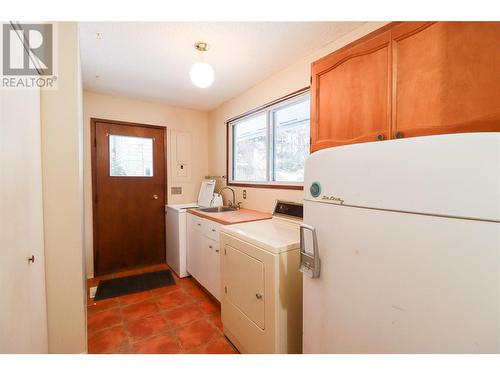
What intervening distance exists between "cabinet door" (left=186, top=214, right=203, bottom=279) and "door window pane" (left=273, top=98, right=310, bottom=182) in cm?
110

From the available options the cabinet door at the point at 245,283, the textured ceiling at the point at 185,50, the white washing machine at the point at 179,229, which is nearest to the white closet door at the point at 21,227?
the textured ceiling at the point at 185,50

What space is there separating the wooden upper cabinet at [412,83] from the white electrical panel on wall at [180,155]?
250cm

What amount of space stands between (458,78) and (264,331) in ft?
5.30

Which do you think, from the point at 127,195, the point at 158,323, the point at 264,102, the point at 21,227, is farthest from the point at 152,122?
the point at 158,323

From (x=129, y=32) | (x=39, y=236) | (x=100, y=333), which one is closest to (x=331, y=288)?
(x=39, y=236)

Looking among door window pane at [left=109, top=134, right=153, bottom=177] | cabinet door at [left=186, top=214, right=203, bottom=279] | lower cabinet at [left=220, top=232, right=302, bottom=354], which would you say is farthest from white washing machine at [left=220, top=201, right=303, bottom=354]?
door window pane at [left=109, top=134, right=153, bottom=177]

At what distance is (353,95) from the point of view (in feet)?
4.04

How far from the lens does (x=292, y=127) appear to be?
2207 millimetres

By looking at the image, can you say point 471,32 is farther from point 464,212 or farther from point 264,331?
point 264,331

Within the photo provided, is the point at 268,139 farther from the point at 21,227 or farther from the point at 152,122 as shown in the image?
the point at 21,227

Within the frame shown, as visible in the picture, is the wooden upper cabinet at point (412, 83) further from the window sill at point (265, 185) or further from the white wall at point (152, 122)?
the white wall at point (152, 122)

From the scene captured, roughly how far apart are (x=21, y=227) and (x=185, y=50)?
1712 mm

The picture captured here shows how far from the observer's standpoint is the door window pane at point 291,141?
2.07m

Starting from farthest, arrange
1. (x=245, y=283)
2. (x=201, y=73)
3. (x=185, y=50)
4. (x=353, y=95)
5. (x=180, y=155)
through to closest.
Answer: (x=180, y=155) → (x=185, y=50) → (x=201, y=73) → (x=245, y=283) → (x=353, y=95)
